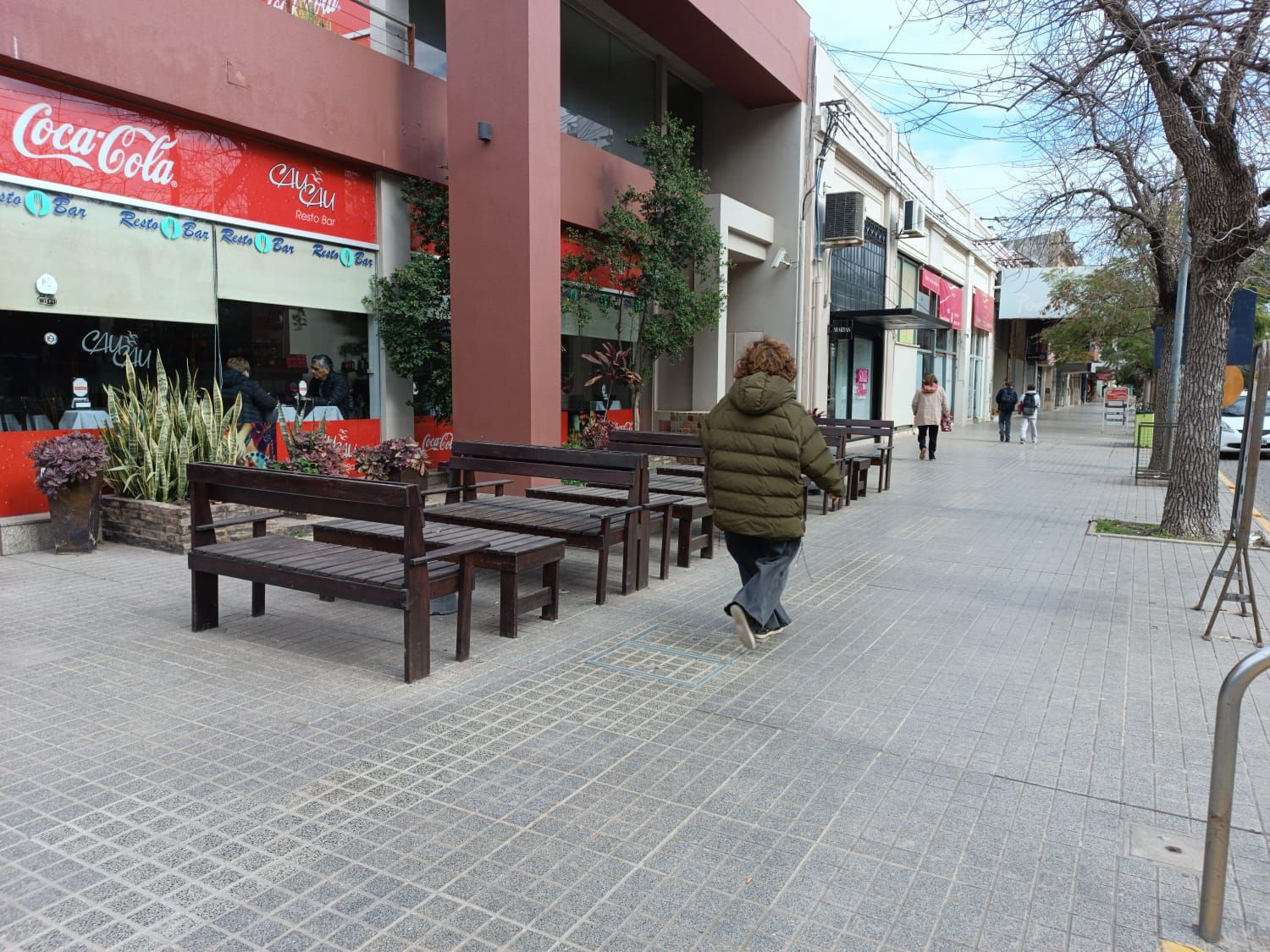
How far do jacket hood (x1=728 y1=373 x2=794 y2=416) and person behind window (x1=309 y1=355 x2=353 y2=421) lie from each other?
7.10 m

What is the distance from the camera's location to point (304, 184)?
10.8 metres

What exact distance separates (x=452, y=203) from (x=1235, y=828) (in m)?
9.98

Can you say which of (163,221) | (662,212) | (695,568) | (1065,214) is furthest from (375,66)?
(1065,214)

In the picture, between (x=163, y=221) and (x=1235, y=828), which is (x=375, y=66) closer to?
(x=163, y=221)

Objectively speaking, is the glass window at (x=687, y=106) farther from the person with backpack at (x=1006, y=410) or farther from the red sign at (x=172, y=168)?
the person with backpack at (x=1006, y=410)

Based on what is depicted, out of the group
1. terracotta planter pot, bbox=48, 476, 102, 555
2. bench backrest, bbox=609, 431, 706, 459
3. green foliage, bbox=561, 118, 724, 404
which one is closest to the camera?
terracotta planter pot, bbox=48, 476, 102, 555

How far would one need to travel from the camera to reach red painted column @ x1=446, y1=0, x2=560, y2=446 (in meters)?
10.3

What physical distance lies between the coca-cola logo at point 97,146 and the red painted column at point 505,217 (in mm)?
3207

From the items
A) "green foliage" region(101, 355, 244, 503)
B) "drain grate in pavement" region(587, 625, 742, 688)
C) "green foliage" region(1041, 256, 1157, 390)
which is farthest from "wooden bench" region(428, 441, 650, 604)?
"green foliage" region(1041, 256, 1157, 390)

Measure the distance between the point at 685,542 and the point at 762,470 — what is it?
2.51 meters

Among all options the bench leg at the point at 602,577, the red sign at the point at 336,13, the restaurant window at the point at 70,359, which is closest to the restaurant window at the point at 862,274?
the red sign at the point at 336,13

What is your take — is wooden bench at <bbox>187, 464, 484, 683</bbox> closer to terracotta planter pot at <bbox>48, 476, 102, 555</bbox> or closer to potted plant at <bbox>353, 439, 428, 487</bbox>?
terracotta planter pot at <bbox>48, 476, 102, 555</bbox>

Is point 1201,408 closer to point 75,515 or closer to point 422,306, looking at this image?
point 422,306

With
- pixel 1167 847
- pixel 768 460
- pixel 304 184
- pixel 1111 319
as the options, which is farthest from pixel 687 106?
pixel 1167 847
